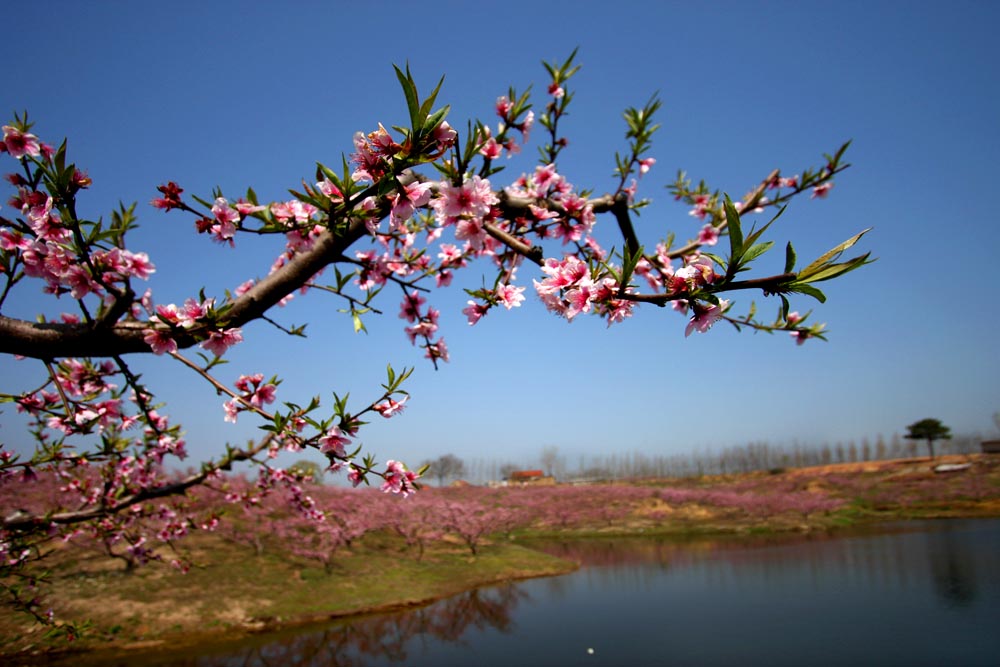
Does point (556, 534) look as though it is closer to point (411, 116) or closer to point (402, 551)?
point (402, 551)

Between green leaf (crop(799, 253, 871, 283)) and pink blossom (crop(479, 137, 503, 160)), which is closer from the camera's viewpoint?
green leaf (crop(799, 253, 871, 283))

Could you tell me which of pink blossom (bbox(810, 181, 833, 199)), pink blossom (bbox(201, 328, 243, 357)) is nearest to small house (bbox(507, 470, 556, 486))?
pink blossom (bbox(810, 181, 833, 199))

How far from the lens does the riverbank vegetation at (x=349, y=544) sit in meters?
9.11

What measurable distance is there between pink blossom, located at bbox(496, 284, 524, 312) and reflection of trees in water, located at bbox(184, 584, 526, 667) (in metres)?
8.83

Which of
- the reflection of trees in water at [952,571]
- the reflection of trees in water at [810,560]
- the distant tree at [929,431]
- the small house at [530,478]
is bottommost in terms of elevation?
the small house at [530,478]

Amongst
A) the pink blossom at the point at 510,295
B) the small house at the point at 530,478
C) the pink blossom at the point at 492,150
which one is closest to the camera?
the pink blossom at the point at 510,295

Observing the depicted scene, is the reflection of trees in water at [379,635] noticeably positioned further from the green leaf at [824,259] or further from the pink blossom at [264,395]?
the green leaf at [824,259]

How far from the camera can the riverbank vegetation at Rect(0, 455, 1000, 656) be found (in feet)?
29.9

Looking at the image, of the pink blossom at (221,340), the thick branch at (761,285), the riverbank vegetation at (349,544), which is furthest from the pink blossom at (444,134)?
the riverbank vegetation at (349,544)

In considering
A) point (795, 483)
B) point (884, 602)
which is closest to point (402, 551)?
point (884, 602)

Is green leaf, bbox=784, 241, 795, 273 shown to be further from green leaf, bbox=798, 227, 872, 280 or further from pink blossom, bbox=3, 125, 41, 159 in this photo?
pink blossom, bbox=3, 125, 41, 159

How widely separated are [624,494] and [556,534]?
8.05 meters

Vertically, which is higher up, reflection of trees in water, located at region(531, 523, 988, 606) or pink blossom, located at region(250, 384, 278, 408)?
pink blossom, located at region(250, 384, 278, 408)

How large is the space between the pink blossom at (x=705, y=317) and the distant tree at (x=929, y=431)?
55.6 meters
